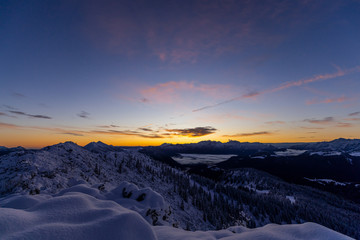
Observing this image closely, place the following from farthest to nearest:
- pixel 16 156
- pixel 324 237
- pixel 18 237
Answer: pixel 16 156 → pixel 324 237 → pixel 18 237

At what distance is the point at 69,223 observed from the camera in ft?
13.6

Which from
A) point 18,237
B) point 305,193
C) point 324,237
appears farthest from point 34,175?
point 305,193

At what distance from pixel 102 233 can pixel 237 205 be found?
112 metres

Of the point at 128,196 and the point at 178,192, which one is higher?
the point at 128,196

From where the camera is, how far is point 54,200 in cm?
539

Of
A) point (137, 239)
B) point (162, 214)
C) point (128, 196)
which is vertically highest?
point (137, 239)

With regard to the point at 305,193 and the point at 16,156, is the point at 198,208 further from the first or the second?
the point at 305,193

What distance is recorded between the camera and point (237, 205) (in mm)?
95688

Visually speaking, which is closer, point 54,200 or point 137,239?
point 137,239

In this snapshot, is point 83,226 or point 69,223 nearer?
point 83,226

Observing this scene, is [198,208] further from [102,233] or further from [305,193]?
[305,193]

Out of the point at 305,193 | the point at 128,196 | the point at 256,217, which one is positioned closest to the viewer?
the point at 128,196

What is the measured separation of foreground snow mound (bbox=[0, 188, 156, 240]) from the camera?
10.7 ft

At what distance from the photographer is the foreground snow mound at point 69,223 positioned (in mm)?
3275
